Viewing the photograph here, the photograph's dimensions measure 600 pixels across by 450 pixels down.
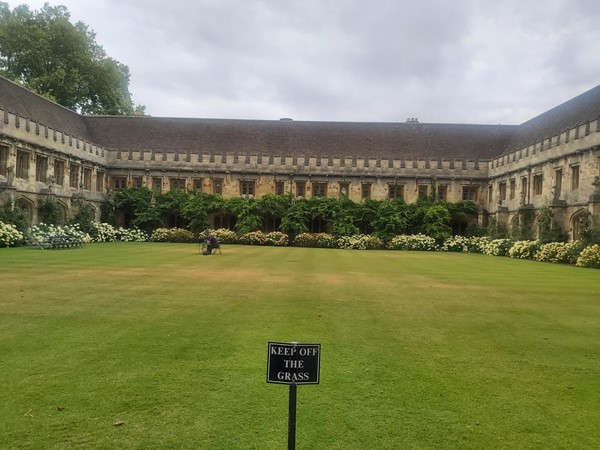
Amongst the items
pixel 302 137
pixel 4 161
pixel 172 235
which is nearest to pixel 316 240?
pixel 172 235

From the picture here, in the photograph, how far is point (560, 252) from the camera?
2152 centimetres

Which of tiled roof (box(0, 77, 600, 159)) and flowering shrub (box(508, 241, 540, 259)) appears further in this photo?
tiled roof (box(0, 77, 600, 159))

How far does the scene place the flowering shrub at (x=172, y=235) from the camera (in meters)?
32.5

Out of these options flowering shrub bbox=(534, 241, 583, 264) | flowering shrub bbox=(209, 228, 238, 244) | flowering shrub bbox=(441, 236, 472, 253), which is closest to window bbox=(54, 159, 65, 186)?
flowering shrub bbox=(209, 228, 238, 244)

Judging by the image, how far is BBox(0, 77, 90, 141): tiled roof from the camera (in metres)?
26.3

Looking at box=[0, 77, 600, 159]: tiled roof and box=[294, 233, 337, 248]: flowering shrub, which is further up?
box=[0, 77, 600, 159]: tiled roof

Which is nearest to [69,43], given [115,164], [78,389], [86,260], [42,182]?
[115,164]

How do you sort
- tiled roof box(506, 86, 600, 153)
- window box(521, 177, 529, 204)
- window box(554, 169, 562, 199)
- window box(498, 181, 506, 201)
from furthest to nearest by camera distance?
window box(498, 181, 506, 201) < window box(521, 177, 529, 204) < tiled roof box(506, 86, 600, 153) < window box(554, 169, 562, 199)

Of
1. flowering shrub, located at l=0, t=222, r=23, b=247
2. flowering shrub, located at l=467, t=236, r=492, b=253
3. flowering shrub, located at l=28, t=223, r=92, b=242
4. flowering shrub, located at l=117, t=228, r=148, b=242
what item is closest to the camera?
flowering shrub, located at l=0, t=222, r=23, b=247

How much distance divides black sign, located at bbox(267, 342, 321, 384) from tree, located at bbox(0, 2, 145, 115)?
135 feet

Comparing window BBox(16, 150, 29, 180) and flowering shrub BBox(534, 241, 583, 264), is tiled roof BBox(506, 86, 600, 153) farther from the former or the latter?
window BBox(16, 150, 29, 180)

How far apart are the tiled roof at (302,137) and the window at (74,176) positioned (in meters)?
5.24

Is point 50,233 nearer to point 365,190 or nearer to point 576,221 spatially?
point 365,190

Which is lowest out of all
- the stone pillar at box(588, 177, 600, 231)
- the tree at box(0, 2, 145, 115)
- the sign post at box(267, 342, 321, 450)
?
the sign post at box(267, 342, 321, 450)
